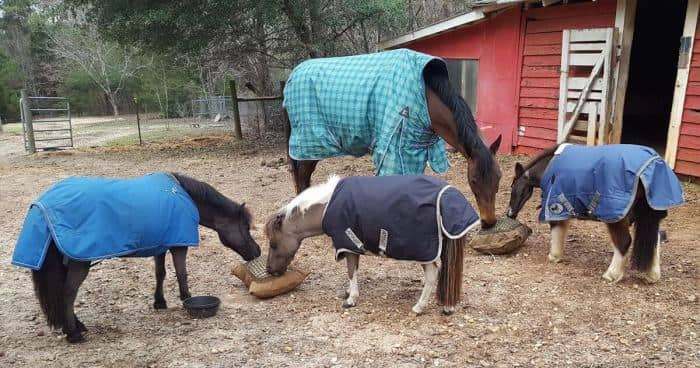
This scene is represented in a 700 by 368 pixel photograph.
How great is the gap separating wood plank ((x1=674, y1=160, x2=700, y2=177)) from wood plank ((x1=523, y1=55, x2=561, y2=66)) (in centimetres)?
258

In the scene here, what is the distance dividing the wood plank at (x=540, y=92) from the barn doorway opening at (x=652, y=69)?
1920mm

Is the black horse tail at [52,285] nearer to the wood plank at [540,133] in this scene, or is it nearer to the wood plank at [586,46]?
the wood plank at [586,46]

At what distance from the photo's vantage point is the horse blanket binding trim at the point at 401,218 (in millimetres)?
3400

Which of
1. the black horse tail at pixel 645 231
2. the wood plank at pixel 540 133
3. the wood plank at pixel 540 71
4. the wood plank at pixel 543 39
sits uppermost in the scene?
the wood plank at pixel 543 39

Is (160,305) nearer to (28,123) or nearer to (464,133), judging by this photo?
(464,133)

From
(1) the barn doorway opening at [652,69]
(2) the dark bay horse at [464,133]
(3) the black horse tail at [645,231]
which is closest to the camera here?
(3) the black horse tail at [645,231]

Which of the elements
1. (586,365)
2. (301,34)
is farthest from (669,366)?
(301,34)

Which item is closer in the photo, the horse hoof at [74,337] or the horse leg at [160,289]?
the horse hoof at [74,337]

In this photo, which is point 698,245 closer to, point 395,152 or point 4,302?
point 395,152

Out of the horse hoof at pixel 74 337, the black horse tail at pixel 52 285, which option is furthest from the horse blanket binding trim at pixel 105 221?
the horse hoof at pixel 74 337

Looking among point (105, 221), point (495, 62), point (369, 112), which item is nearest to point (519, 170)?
point (369, 112)

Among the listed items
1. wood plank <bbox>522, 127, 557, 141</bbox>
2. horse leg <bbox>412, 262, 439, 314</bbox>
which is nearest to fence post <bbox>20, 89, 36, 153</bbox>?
wood plank <bbox>522, 127, 557, 141</bbox>

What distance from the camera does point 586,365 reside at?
307 cm

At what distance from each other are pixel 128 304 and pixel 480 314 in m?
2.79
